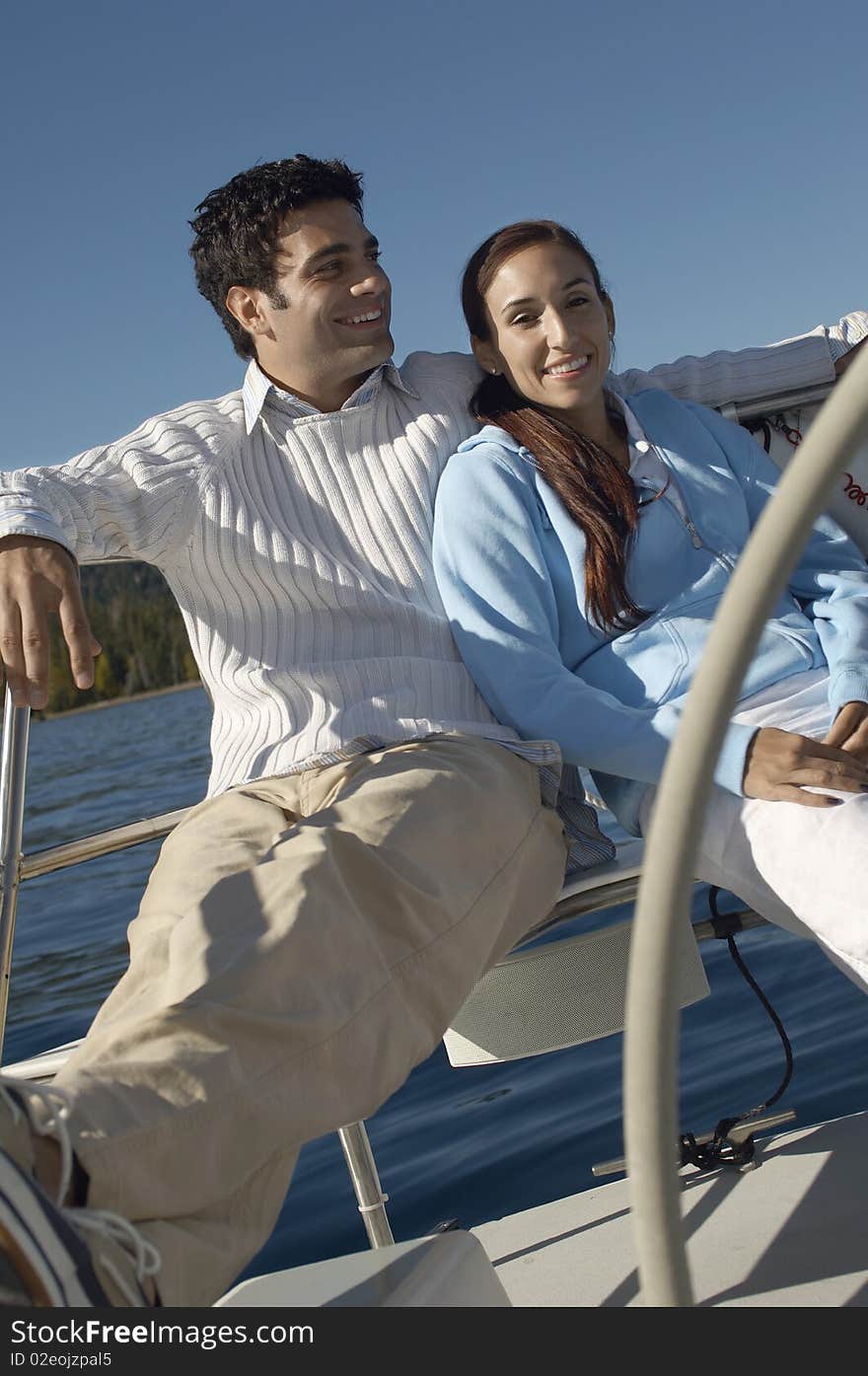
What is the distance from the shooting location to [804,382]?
2.48m

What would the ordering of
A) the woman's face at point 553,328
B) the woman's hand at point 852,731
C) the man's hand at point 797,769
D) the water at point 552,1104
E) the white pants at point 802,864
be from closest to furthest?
the white pants at point 802,864 < the man's hand at point 797,769 < the woman's hand at point 852,731 < the woman's face at point 553,328 < the water at point 552,1104

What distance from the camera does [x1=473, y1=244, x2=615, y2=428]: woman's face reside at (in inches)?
88.5

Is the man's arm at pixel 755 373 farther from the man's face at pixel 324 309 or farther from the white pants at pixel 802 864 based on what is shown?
the white pants at pixel 802 864

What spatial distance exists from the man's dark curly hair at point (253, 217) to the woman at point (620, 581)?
32 centimetres

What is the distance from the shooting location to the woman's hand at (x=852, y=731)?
183 centimetres

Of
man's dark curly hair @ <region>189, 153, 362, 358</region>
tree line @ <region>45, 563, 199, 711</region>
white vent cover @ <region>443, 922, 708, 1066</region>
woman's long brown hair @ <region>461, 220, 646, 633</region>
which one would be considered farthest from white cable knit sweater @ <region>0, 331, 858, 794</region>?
tree line @ <region>45, 563, 199, 711</region>

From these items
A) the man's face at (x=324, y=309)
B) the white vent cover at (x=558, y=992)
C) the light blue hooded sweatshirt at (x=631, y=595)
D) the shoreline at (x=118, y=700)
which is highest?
the man's face at (x=324, y=309)

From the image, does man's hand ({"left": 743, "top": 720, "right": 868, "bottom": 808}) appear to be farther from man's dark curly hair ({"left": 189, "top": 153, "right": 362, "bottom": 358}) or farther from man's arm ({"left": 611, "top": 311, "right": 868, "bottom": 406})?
man's dark curly hair ({"left": 189, "top": 153, "right": 362, "bottom": 358})

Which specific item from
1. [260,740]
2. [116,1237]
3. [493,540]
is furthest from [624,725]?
[116,1237]

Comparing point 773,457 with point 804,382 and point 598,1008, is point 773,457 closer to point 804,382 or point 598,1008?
point 804,382

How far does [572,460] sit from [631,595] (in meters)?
0.25

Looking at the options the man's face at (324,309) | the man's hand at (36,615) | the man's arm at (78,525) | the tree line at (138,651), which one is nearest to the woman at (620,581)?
the man's face at (324,309)

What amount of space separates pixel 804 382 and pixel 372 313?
78 centimetres

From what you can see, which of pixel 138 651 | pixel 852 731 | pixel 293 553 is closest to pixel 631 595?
pixel 852 731
